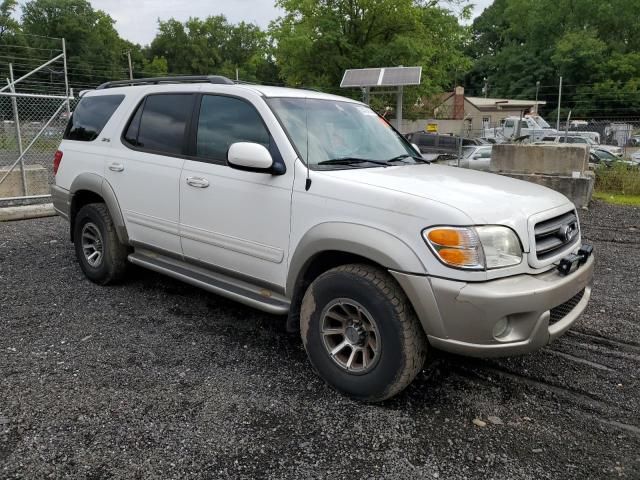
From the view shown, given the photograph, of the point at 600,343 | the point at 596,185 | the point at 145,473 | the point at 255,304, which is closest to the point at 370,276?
the point at 255,304

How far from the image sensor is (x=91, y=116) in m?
5.20

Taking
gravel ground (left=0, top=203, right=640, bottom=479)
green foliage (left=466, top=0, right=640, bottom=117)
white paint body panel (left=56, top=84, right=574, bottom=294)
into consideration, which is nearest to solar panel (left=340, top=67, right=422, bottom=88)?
white paint body panel (left=56, top=84, right=574, bottom=294)

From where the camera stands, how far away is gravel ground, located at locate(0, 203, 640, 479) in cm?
265

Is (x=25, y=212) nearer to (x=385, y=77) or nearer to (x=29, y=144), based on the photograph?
(x=29, y=144)

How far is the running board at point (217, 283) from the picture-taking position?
3.60m

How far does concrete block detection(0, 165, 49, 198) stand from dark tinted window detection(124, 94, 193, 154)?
681 centimetres

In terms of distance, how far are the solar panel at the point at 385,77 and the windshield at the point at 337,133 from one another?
731 cm

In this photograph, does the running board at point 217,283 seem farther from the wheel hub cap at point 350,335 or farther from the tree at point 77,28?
the tree at point 77,28

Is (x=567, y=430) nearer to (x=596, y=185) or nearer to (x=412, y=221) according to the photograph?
(x=412, y=221)

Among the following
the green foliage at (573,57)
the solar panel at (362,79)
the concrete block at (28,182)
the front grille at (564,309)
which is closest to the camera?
the front grille at (564,309)

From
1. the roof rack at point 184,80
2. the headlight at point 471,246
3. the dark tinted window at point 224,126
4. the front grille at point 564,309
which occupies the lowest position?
the front grille at point 564,309

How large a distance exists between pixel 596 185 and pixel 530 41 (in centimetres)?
6361

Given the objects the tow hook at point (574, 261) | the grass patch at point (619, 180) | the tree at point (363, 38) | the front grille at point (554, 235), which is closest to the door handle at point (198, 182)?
the front grille at point (554, 235)

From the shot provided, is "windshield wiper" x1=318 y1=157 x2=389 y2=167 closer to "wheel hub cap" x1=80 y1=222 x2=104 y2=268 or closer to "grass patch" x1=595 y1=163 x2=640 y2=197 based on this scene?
"wheel hub cap" x1=80 y1=222 x2=104 y2=268
